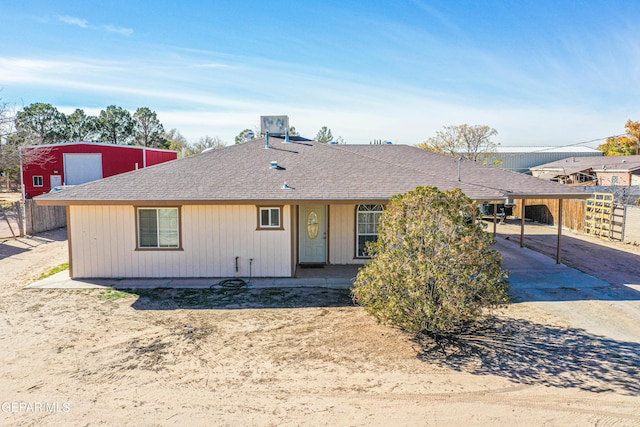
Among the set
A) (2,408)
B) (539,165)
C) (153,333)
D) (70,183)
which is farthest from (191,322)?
(539,165)

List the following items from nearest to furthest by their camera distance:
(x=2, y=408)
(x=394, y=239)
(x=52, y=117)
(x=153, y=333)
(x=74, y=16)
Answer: (x=2, y=408), (x=394, y=239), (x=153, y=333), (x=74, y=16), (x=52, y=117)

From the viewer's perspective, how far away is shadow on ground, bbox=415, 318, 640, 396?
616 cm

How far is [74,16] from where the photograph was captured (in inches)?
560

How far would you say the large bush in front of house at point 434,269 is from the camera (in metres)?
6.95

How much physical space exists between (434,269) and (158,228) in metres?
7.99

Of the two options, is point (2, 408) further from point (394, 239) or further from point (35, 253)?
point (35, 253)

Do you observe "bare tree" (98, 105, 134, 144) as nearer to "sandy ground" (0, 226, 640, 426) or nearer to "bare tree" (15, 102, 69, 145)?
"bare tree" (15, 102, 69, 145)

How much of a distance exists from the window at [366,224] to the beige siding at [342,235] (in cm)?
16

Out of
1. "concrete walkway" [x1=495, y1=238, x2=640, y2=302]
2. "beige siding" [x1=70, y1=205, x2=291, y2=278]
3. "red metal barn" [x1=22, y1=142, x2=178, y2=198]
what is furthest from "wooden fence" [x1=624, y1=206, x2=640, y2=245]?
"red metal barn" [x1=22, y1=142, x2=178, y2=198]

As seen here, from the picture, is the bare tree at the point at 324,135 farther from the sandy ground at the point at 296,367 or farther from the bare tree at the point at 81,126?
the sandy ground at the point at 296,367

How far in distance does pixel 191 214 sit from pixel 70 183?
75.9ft

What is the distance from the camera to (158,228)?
11.8m

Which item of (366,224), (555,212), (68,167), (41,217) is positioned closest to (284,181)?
(366,224)

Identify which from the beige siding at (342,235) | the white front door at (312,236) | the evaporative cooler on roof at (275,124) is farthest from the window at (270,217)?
the evaporative cooler on roof at (275,124)
